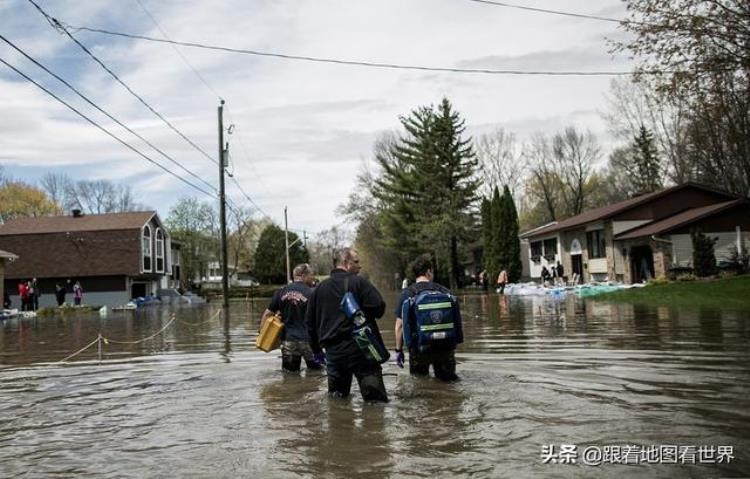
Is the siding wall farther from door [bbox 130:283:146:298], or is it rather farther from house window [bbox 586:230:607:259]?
door [bbox 130:283:146:298]

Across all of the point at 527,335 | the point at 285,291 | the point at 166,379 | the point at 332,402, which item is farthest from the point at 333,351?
the point at 527,335

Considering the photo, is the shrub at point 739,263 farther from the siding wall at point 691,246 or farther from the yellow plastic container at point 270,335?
the yellow plastic container at point 270,335

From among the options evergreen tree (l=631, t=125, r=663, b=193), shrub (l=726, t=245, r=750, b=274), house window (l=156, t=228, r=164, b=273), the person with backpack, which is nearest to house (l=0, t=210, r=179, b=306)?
house window (l=156, t=228, r=164, b=273)

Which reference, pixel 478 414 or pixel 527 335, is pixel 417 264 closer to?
pixel 478 414

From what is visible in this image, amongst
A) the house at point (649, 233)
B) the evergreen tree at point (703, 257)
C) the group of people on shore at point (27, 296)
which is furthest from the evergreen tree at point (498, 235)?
the group of people on shore at point (27, 296)

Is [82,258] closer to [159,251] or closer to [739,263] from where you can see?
[159,251]

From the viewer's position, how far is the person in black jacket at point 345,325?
24.4ft

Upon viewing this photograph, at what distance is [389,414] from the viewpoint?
700cm

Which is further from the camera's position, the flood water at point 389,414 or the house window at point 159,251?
the house window at point 159,251

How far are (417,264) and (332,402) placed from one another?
6.58 ft

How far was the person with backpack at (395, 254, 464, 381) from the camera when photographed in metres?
8.20

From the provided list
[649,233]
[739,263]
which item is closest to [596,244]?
[649,233]

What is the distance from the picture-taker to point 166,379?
10305 millimetres

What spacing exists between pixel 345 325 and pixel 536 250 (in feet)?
164
